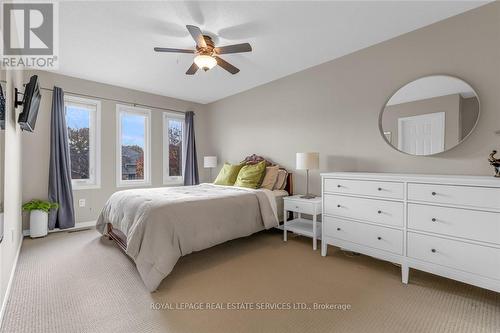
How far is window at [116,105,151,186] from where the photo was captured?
14.5 ft

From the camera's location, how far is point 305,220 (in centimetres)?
358

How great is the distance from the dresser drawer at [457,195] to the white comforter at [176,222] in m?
1.75

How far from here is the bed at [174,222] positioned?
217cm

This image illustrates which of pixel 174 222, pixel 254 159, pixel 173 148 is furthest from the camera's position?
pixel 173 148

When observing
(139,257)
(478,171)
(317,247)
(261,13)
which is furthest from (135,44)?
(478,171)

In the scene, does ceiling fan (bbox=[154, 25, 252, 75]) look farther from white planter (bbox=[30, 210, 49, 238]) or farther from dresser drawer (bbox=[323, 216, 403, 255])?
white planter (bbox=[30, 210, 49, 238])

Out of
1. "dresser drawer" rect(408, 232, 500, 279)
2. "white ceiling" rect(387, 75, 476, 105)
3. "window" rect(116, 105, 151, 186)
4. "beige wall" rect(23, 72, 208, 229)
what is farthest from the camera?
"window" rect(116, 105, 151, 186)

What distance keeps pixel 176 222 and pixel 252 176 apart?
163 cm

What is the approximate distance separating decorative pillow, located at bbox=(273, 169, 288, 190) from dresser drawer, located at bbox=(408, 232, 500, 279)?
193 cm

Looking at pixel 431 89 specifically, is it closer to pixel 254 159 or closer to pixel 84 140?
pixel 254 159

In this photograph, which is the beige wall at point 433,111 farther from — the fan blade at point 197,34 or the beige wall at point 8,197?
the beige wall at point 8,197

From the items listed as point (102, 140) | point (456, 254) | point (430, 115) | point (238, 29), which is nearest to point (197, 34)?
point (238, 29)

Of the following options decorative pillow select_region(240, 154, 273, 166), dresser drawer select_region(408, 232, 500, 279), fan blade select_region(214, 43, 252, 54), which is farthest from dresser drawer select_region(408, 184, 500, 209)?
decorative pillow select_region(240, 154, 273, 166)

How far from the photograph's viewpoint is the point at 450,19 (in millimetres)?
2342
